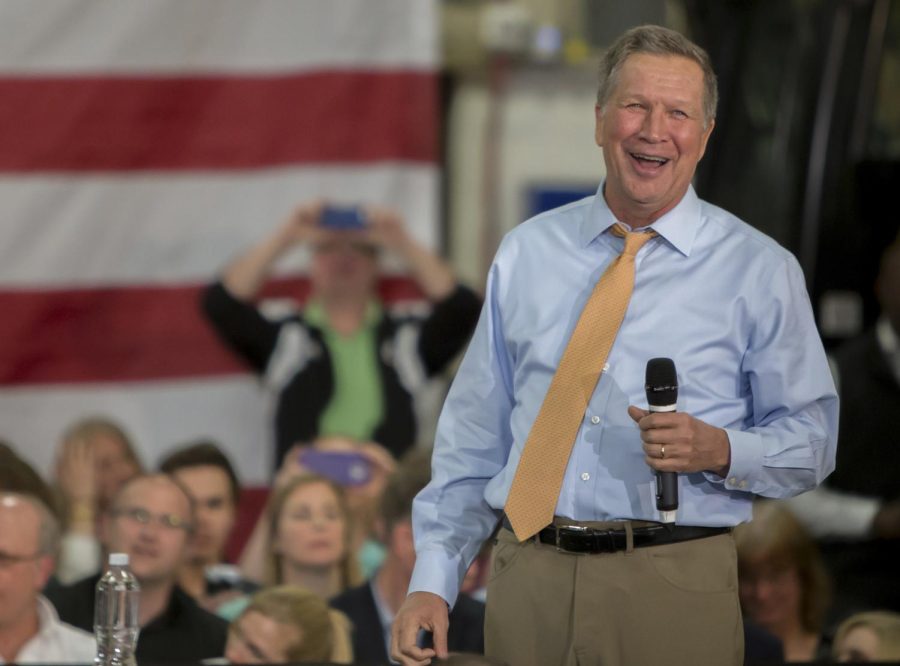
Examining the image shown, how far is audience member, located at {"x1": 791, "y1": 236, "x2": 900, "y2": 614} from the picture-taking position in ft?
12.8

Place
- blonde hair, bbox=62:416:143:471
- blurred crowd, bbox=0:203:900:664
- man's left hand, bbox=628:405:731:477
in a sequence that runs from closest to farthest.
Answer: man's left hand, bbox=628:405:731:477, blurred crowd, bbox=0:203:900:664, blonde hair, bbox=62:416:143:471

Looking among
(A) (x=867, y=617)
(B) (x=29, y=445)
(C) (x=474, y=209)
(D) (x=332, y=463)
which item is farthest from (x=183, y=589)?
(C) (x=474, y=209)

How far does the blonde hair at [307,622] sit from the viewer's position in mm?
3195

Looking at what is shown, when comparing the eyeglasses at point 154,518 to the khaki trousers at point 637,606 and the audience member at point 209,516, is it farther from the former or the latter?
the khaki trousers at point 637,606

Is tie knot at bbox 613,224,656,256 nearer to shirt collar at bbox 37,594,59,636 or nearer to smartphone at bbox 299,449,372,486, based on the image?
shirt collar at bbox 37,594,59,636

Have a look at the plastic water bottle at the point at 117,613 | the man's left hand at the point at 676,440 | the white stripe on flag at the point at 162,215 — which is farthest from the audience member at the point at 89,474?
the man's left hand at the point at 676,440

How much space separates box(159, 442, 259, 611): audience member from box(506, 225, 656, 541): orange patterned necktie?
67.2 inches

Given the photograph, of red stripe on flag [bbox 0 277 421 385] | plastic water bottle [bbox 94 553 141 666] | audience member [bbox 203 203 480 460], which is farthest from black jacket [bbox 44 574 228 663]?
red stripe on flag [bbox 0 277 421 385]

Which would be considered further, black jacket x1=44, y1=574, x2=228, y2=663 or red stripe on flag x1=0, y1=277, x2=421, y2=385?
red stripe on flag x1=0, y1=277, x2=421, y2=385

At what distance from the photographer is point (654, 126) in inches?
81.1

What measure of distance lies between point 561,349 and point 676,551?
31cm

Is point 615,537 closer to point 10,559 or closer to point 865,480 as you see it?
point 10,559

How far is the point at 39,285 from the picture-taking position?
4.60 m

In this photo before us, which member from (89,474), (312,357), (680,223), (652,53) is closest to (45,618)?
(89,474)
